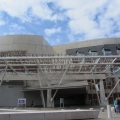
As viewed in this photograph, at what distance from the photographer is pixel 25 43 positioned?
37812 millimetres

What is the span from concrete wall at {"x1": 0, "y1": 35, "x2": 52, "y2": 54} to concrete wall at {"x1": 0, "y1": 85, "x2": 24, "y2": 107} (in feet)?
35.1

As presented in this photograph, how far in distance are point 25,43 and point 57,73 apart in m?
14.3

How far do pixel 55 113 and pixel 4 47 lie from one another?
104ft

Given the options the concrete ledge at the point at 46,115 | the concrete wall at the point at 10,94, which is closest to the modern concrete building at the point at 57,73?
the concrete wall at the point at 10,94

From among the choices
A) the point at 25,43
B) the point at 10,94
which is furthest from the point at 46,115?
the point at 25,43

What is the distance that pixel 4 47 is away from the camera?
37.7m

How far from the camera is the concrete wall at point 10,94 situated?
28734mm

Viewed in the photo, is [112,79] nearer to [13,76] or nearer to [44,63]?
[44,63]

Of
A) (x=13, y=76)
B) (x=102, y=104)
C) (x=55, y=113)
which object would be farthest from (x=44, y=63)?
(x=55, y=113)

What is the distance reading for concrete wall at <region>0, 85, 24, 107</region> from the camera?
1131 inches

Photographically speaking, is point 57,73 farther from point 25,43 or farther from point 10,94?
point 25,43

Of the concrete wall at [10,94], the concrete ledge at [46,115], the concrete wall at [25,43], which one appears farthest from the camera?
the concrete wall at [25,43]

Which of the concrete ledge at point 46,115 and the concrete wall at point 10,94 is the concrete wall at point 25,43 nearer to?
the concrete wall at point 10,94

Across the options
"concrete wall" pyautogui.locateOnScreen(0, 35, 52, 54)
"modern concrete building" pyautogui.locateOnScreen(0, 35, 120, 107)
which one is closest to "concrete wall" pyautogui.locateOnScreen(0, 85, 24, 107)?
"modern concrete building" pyautogui.locateOnScreen(0, 35, 120, 107)
